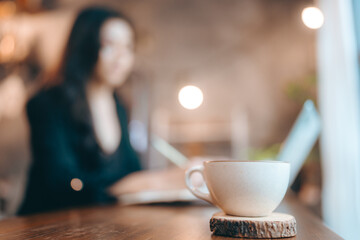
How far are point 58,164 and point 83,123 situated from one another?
0.31 metres

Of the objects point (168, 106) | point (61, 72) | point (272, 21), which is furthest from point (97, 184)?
point (272, 21)

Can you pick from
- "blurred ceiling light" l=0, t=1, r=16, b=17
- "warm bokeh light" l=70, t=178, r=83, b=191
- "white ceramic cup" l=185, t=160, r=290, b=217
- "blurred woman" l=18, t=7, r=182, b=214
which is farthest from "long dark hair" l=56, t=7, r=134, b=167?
"blurred ceiling light" l=0, t=1, r=16, b=17

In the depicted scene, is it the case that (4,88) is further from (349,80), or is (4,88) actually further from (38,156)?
(349,80)

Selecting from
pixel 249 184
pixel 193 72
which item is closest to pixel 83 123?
pixel 249 184

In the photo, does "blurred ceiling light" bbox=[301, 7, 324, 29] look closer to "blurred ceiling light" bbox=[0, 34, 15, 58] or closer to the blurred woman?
the blurred woman

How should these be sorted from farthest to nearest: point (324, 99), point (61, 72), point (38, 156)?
point (324, 99) → point (61, 72) → point (38, 156)

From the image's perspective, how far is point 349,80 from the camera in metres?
1.79

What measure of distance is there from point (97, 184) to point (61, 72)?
0.73 m

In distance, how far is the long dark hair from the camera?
1661 mm

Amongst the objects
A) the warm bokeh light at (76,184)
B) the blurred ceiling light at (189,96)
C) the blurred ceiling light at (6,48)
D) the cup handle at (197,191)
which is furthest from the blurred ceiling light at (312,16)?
the blurred ceiling light at (6,48)

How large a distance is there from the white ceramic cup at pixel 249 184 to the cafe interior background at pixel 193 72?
2428 millimetres

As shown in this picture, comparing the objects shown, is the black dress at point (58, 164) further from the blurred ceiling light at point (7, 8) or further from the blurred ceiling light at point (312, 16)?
the blurred ceiling light at point (7, 8)

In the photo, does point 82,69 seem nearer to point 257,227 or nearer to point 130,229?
point 130,229

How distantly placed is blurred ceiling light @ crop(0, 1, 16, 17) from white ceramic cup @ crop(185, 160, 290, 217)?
3.55 metres
